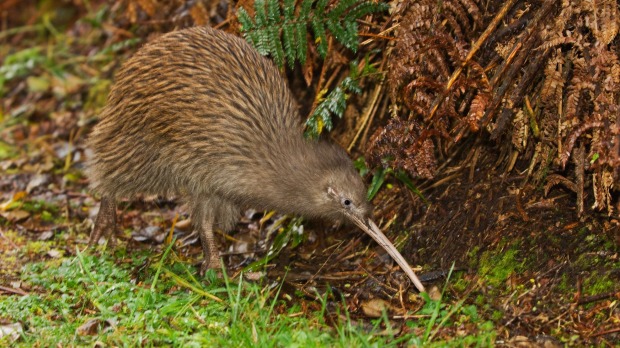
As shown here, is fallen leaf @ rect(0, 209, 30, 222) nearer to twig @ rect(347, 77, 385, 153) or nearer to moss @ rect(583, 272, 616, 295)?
twig @ rect(347, 77, 385, 153)

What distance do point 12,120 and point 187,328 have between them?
326 centimetres

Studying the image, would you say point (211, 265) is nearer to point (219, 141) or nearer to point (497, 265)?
point (219, 141)

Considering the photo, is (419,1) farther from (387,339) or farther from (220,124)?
(387,339)

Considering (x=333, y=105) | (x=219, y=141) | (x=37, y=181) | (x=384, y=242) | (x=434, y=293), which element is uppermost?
(x=333, y=105)

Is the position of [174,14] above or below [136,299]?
above

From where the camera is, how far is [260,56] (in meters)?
4.00

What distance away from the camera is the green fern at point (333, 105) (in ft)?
12.3

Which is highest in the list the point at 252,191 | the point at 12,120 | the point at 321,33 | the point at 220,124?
the point at 321,33

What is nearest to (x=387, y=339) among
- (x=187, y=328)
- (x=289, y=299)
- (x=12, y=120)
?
(x=289, y=299)

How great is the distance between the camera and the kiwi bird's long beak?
11.5 feet

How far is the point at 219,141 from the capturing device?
3818mm

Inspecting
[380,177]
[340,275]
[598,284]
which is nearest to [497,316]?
[598,284]

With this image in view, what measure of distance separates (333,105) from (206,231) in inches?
36.2

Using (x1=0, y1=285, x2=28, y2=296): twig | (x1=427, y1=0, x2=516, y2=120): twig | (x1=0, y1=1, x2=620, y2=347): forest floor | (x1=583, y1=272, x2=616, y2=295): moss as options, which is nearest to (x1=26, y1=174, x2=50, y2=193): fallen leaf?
(x1=0, y1=1, x2=620, y2=347): forest floor
